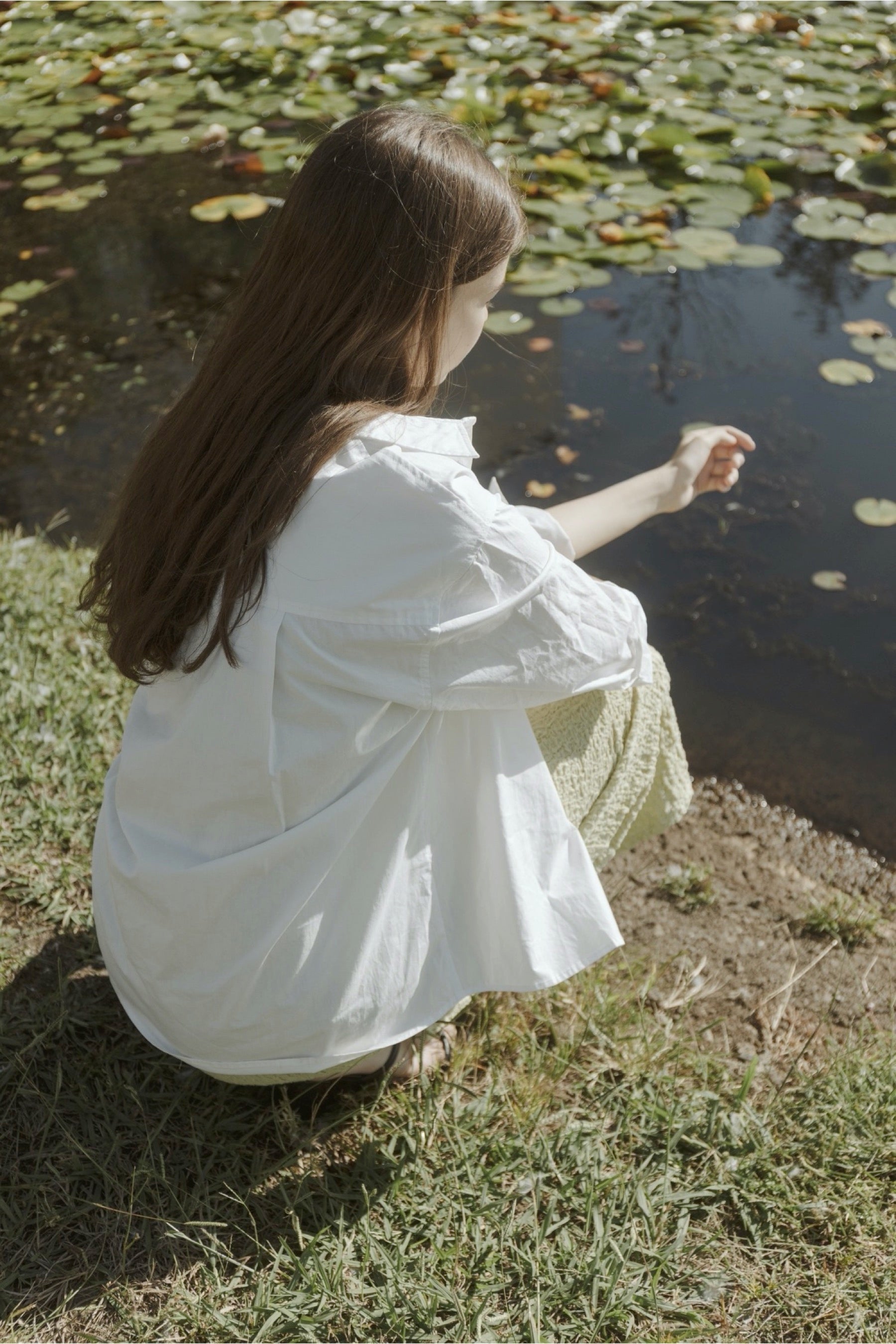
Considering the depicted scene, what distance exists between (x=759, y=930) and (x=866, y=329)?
6.66 ft

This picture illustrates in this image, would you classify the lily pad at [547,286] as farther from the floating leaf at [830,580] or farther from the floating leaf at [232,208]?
the floating leaf at [830,580]

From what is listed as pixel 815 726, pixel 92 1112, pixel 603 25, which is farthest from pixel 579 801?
pixel 603 25

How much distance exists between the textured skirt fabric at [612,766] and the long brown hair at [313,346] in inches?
16.3

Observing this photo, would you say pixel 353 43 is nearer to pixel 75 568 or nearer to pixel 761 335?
pixel 761 335

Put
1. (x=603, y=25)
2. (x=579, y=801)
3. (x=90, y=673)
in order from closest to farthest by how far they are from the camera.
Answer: (x=579, y=801) < (x=90, y=673) < (x=603, y=25)

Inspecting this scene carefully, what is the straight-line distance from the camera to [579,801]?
56.4 inches

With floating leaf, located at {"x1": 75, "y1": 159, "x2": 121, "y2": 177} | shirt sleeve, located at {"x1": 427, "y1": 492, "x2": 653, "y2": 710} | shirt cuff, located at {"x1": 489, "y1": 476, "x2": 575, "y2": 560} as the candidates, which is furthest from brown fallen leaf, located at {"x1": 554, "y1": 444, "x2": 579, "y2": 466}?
floating leaf, located at {"x1": 75, "y1": 159, "x2": 121, "y2": 177}

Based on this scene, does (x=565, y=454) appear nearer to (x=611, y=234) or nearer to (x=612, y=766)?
(x=611, y=234)

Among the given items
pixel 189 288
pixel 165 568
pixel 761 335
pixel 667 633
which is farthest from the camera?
pixel 189 288

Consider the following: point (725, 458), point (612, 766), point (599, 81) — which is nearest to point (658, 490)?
point (725, 458)

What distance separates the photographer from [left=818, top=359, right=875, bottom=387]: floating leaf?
298 centimetres

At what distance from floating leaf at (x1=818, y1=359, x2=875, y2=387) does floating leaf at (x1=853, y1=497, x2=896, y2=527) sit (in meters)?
0.49

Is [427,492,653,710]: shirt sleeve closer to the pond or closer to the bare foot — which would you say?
the bare foot

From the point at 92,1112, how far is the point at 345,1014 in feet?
1.60
